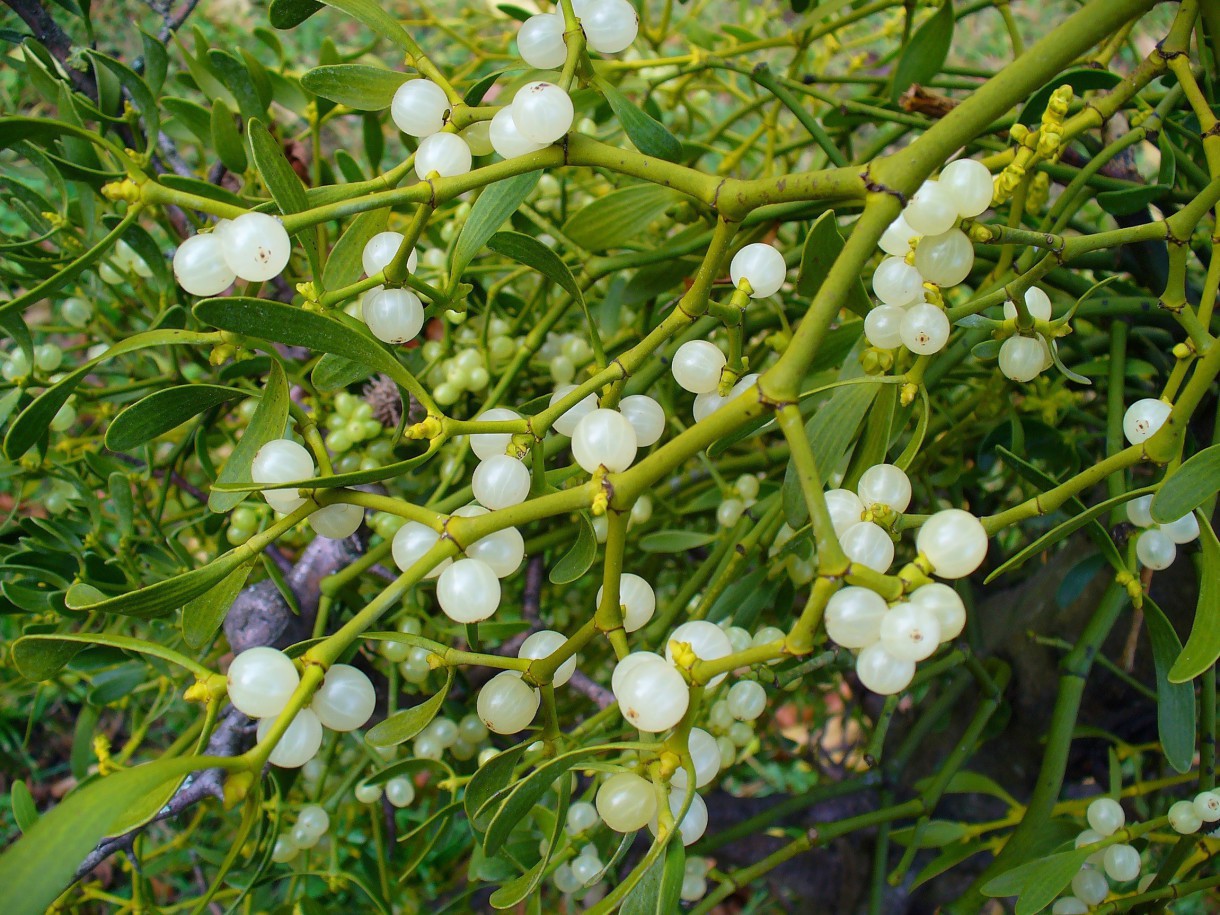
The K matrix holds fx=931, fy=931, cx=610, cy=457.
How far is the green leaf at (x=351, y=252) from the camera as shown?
394 millimetres

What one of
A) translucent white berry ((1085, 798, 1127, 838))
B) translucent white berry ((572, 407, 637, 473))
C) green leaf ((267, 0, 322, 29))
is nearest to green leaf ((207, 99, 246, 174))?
green leaf ((267, 0, 322, 29))

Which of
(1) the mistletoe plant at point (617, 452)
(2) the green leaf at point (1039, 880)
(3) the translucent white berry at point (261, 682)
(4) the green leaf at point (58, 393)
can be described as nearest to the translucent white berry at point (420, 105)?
(1) the mistletoe plant at point (617, 452)

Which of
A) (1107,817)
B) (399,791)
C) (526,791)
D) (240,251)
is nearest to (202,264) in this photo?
(240,251)

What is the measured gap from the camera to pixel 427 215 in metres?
0.35

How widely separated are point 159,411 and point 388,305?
10 centimetres

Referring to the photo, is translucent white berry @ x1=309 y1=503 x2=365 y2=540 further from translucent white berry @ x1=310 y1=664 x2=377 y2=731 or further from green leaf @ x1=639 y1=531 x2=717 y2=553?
green leaf @ x1=639 y1=531 x2=717 y2=553

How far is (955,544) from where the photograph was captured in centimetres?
33

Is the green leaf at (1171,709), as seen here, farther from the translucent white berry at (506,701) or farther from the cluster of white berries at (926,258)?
the translucent white berry at (506,701)

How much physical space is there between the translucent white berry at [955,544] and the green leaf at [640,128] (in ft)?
0.64

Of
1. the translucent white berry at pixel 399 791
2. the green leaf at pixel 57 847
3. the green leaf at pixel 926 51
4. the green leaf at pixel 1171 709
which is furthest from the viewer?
the translucent white berry at pixel 399 791

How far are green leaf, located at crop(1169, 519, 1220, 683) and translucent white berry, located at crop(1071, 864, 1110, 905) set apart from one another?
23 centimetres

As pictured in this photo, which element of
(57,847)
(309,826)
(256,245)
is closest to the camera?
(57,847)

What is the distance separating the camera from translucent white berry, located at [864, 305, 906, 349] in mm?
415

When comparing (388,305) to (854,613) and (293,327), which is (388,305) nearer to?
(293,327)
